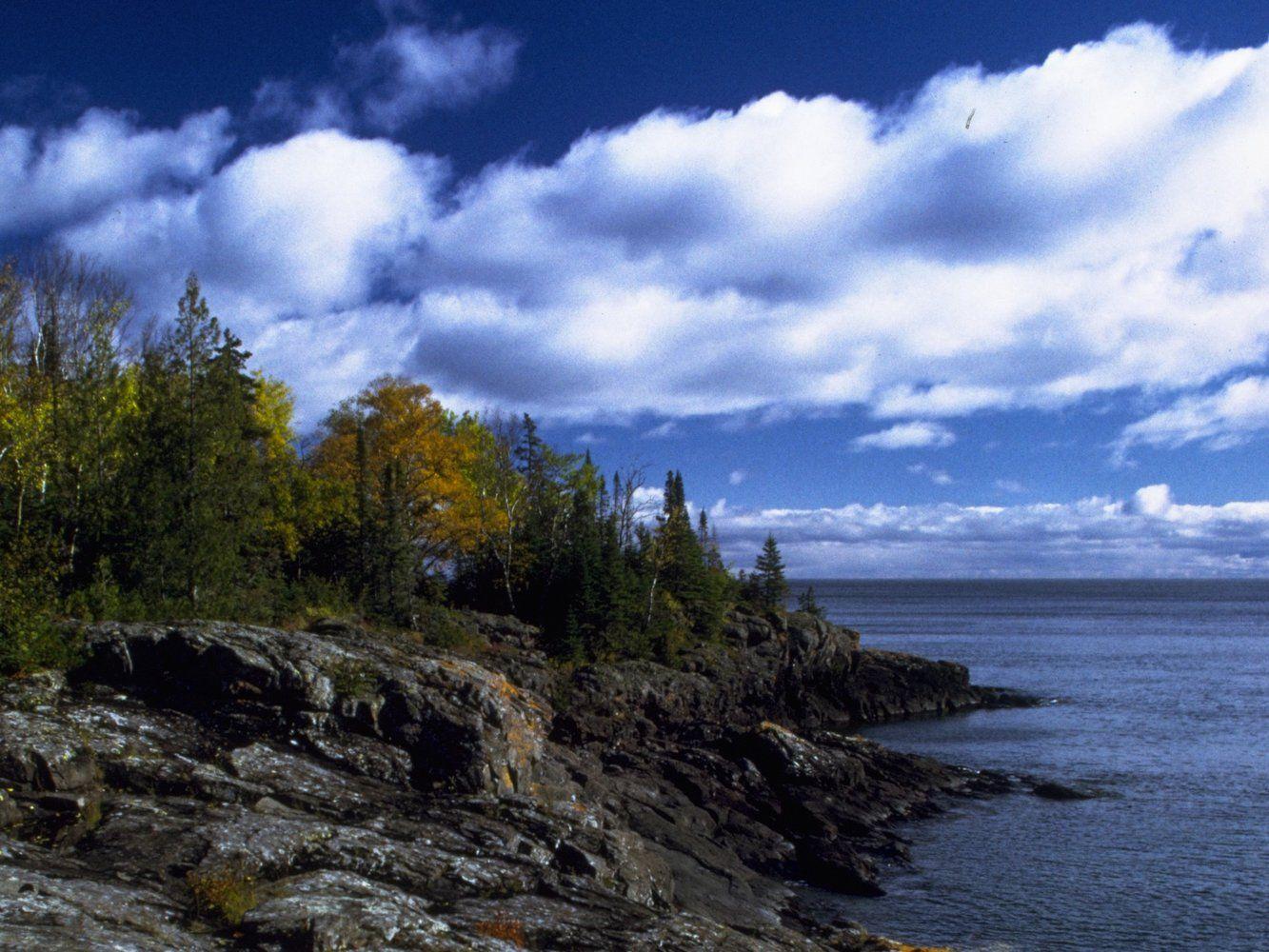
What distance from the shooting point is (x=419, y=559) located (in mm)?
50562

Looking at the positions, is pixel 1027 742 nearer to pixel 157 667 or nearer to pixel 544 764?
pixel 544 764

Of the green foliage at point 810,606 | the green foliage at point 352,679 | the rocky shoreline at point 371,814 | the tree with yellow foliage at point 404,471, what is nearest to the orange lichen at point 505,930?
the rocky shoreline at point 371,814

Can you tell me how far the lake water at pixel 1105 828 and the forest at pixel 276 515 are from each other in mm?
17456

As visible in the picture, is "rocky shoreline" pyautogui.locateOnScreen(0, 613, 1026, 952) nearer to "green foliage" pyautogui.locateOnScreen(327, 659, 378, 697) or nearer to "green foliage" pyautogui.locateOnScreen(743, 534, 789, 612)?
"green foliage" pyautogui.locateOnScreen(327, 659, 378, 697)

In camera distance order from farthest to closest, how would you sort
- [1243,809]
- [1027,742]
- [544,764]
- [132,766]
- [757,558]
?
1. [757,558]
2. [1027,742]
3. [1243,809]
4. [544,764]
5. [132,766]

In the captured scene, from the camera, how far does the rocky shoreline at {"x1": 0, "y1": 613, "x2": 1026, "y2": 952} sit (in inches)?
457

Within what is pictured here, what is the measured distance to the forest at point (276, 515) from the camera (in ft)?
88.1

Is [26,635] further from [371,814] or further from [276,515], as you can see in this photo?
[276,515]

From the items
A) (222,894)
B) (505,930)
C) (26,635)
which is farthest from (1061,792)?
(26,635)

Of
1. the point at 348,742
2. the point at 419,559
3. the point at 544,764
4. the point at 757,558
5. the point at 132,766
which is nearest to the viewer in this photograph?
the point at 132,766

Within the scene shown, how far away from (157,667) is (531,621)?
35221mm

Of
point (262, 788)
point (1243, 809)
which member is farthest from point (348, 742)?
point (1243, 809)

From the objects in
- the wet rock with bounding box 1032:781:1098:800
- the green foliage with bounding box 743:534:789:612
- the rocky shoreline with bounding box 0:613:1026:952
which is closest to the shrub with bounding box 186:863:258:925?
the rocky shoreline with bounding box 0:613:1026:952

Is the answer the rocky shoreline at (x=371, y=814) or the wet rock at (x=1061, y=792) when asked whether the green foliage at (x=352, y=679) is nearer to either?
the rocky shoreline at (x=371, y=814)
